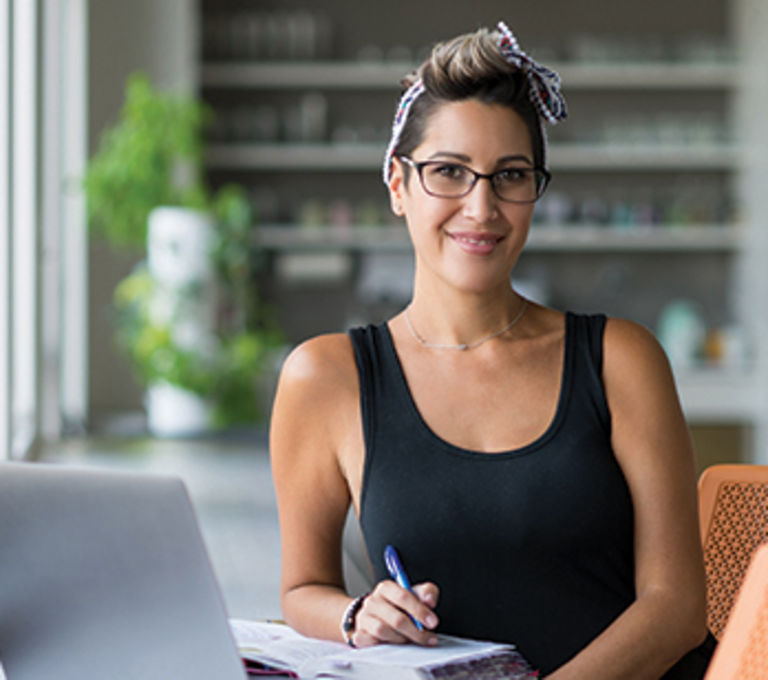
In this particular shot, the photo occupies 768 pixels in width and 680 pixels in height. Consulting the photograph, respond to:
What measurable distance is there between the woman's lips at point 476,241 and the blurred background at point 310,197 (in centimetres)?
419

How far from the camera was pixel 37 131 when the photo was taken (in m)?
4.87

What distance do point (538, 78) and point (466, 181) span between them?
0.18 meters

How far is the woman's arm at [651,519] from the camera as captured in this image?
4.22 ft

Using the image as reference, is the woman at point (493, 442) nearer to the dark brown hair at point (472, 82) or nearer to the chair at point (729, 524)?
the dark brown hair at point (472, 82)

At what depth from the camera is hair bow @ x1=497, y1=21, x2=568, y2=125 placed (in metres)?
1.42

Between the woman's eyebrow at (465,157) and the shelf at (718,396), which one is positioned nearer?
the woman's eyebrow at (465,157)

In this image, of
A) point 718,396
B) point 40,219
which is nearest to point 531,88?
point 40,219

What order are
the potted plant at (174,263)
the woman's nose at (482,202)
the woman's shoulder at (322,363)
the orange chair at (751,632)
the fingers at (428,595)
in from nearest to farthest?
the orange chair at (751,632) → the fingers at (428,595) → the woman's nose at (482,202) → the woman's shoulder at (322,363) → the potted plant at (174,263)

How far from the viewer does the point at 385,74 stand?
7.02m

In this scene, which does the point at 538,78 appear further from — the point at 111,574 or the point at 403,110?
the point at 111,574

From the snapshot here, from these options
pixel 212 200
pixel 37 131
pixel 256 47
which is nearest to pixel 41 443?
pixel 37 131

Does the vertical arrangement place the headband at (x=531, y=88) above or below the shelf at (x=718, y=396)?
above

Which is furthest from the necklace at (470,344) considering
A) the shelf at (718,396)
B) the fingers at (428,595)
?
the shelf at (718,396)

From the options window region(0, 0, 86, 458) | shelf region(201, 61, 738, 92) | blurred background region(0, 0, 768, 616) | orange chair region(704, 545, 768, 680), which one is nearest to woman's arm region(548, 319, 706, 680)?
orange chair region(704, 545, 768, 680)
